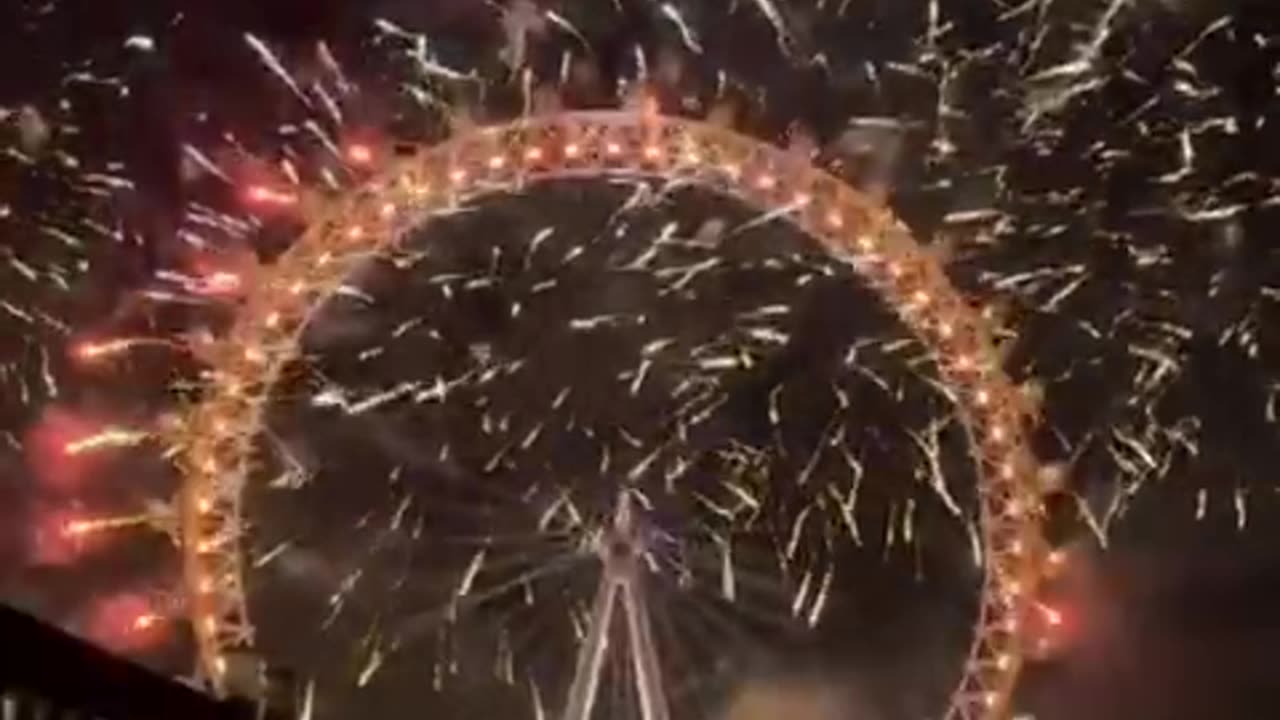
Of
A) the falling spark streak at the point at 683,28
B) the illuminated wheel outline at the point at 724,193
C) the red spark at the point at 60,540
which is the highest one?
the falling spark streak at the point at 683,28

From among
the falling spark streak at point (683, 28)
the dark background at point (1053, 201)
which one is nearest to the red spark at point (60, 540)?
the dark background at point (1053, 201)

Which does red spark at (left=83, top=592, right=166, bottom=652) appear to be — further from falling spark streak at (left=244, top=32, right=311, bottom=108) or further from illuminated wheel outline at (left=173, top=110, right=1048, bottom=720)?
falling spark streak at (left=244, top=32, right=311, bottom=108)

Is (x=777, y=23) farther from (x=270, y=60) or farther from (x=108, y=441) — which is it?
(x=108, y=441)

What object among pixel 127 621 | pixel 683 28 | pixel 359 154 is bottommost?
pixel 127 621

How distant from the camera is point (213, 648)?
161cm

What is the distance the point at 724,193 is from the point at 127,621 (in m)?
0.53

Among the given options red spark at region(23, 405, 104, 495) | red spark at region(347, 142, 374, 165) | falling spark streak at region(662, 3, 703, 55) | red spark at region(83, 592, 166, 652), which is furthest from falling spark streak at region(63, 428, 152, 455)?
falling spark streak at region(662, 3, 703, 55)

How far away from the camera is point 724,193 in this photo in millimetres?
1687

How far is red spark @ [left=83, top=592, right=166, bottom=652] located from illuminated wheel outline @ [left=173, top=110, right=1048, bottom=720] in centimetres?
5

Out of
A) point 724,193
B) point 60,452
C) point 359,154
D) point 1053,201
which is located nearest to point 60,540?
point 60,452

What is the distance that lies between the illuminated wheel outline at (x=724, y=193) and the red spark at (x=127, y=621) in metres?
0.05

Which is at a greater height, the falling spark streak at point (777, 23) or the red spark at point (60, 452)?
the falling spark streak at point (777, 23)

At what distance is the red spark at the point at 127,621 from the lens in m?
1.67

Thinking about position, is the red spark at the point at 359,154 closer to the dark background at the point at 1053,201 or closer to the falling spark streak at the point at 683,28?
the dark background at the point at 1053,201
